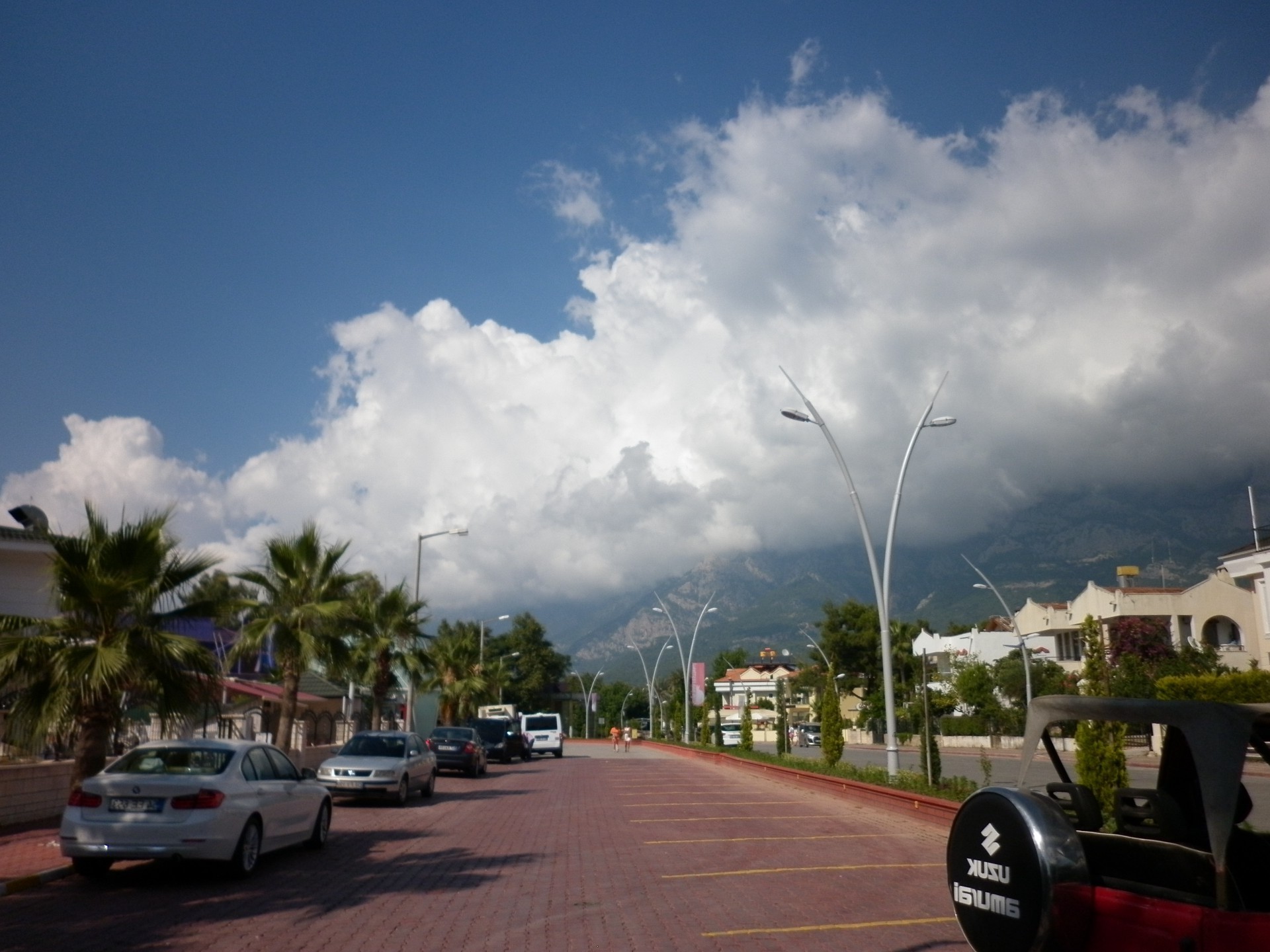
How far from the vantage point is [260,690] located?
115 feet

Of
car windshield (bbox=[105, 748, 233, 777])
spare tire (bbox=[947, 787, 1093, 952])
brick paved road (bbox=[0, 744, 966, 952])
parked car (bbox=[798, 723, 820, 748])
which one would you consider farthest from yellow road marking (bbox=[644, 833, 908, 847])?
parked car (bbox=[798, 723, 820, 748])

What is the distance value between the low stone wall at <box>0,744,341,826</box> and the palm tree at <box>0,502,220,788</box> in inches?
68.7

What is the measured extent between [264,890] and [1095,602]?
54.7 metres

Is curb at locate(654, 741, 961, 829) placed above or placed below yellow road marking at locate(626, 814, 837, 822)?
above

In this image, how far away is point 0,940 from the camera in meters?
8.09

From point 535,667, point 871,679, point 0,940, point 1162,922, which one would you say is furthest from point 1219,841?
point 535,667

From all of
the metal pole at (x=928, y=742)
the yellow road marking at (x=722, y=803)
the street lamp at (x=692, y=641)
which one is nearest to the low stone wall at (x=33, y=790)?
the yellow road marking at (x=722, y=803)

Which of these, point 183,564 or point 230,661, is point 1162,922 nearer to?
point 183,564

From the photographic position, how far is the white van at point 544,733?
52.8m

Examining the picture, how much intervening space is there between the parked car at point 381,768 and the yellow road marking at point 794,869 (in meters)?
9.07

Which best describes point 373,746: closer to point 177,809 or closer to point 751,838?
point 751,838

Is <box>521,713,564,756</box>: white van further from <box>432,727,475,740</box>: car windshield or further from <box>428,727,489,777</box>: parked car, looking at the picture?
<box>428,727,489,777</box>: parked car

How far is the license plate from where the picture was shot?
33.8 ft

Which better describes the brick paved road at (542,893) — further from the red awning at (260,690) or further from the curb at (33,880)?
the red awning at (260,690)
